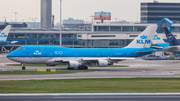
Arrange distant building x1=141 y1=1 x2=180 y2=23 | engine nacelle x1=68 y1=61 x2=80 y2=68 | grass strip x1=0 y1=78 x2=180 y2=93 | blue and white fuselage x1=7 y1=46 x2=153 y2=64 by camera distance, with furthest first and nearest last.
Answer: distant building x1=141 y1=1 x2=180 y2=23 → blue and white fuselage x1=7 y1=46 x2=153 y2=64 → engine nacelle x1=68 y1=61 x2=80 y2=68 → grass strip x1=0 y1=78 x2=180 y2=93

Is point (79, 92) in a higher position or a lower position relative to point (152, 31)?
lower

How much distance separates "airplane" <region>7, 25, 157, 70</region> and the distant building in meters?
117

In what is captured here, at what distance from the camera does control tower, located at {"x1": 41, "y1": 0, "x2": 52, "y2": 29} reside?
186 m

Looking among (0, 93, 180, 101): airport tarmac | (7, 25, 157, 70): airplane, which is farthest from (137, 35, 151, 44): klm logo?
(0, 93, 180, 101): airport tarmac

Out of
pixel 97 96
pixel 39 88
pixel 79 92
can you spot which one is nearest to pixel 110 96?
pixel 97 96

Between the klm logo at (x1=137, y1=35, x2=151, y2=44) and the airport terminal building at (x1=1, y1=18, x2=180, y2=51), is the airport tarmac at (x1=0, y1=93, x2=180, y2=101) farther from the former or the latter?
the airport terminal building at (x1=1, y1=18, x2=180, y2=51)

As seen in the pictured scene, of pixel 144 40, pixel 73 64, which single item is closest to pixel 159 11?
pixel 144 40

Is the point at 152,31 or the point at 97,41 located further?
the point at 97,41

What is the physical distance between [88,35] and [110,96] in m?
76.0

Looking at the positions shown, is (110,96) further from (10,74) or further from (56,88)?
(10,74)

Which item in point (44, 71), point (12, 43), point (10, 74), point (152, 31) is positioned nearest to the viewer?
point (10, 74)

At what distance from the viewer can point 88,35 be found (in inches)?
4043

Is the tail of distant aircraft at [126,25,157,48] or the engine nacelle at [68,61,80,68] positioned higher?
the tail of distant aircraft at [126,25,157,48]

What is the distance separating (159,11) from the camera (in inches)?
6836
